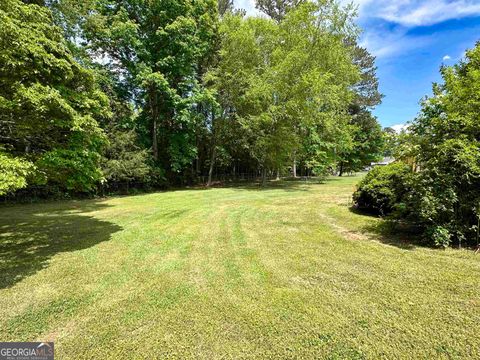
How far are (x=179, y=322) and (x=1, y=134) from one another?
5.17 meters

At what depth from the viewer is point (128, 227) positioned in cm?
735

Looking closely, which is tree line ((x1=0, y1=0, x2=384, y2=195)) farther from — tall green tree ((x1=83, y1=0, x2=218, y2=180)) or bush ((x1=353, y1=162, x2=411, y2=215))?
bush ((x1=353, y1=162, x2=411, y2=215))

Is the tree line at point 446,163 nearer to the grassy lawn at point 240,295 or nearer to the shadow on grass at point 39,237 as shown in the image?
the grassy lawn at point 240,295

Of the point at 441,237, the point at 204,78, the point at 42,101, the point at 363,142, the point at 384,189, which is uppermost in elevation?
the point at 204,78

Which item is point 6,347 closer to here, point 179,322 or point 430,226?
point 179,322

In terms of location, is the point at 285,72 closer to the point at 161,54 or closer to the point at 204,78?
the point at 204,78

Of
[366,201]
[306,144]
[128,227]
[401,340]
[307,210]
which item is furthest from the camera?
[306,144]

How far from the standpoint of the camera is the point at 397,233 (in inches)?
243

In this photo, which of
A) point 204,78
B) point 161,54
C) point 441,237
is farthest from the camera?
point 204,78

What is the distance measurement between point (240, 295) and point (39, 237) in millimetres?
5952

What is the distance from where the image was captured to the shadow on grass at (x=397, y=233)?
5.38 metres

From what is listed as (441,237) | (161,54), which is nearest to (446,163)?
(441,237)

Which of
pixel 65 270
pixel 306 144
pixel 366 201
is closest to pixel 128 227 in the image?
pixel 65 270

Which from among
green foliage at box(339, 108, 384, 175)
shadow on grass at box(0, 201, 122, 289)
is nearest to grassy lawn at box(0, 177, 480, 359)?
shadow on grass at box(0, 201, 122, 289)
